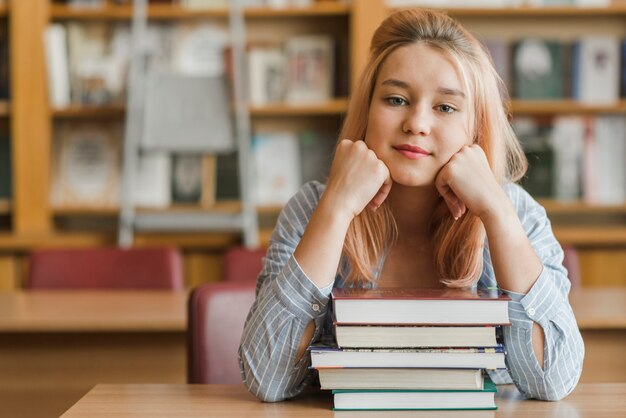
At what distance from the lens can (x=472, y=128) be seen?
1.53 metres

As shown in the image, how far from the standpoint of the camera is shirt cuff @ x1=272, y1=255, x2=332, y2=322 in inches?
56.1

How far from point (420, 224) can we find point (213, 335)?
48 cm

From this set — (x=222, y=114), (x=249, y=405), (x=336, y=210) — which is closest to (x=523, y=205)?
(x=336, y=210)

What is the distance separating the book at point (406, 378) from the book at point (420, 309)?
72 mm

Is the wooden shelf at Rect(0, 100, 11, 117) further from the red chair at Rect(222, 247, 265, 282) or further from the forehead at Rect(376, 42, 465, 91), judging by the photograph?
the forehead at Rect(376, 42, 465, 91)

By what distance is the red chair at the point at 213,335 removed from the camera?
6.03 feet

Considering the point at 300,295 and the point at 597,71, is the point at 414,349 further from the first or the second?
the point at 597,71

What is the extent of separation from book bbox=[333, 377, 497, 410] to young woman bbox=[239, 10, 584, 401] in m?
0.15

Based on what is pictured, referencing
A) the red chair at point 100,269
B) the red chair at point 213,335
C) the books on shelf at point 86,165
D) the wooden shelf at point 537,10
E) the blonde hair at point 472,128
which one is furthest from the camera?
the books on shelf at point 86,165

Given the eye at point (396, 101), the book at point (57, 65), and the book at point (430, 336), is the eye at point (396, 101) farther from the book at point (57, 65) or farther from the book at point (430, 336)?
the book at point (57, 65)

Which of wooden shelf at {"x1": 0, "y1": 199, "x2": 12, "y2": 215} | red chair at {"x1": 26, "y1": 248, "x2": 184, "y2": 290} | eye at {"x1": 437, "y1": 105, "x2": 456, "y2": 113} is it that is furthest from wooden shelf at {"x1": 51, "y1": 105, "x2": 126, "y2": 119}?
eye at {"x1": 437, "y1": 105, "x2": 456, "y2": 113}

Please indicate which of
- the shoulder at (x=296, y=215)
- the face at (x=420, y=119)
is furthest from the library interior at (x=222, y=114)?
the face at (x=420, y=119)

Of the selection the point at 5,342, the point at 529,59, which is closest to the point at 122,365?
the point at 5,342

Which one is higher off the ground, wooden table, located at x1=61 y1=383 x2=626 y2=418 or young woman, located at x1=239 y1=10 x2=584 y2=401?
young woman, located at x1=239 y1=10 x2=584 y2=401
